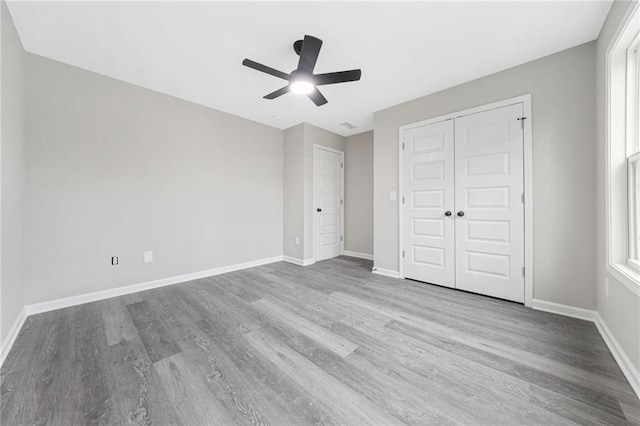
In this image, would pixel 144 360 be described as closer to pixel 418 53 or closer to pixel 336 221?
pixel 418 53

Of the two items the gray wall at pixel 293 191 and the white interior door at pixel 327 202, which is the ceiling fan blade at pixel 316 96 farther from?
the white interior door at pixel 327 202

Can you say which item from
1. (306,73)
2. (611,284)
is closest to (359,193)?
(306,73)

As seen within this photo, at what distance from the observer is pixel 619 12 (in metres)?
1.68

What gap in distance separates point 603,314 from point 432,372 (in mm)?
1685

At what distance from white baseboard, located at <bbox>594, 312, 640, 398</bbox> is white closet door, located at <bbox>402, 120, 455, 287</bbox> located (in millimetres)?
1251

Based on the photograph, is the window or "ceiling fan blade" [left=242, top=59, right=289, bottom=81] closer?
the window

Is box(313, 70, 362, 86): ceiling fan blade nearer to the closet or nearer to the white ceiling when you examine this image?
the white ceiling

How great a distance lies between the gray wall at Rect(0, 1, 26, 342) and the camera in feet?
5.79

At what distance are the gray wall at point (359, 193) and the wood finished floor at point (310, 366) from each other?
236 cm

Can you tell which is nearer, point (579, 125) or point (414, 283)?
point (579, 125)

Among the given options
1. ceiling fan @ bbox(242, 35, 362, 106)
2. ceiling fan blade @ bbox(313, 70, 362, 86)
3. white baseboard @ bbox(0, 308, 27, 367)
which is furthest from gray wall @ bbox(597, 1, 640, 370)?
white baseboard @ bbox(0, 308, 27, 367)

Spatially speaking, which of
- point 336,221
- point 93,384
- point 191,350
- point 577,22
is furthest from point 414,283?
point 93,384

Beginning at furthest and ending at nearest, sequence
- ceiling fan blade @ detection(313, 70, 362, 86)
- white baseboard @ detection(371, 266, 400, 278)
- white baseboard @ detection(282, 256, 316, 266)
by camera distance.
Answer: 1. white baseboard @ detection(282, 256, 316, 266)
2. white baseboard @ detection(371, 266, 400, 278)
3. ceiling fan blade @ detection(313, 70, 362, 86)

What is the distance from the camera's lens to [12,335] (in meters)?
1.86
